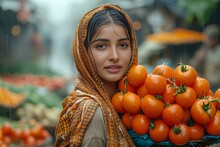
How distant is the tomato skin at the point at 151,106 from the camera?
2.06m

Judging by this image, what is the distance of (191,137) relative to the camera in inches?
83.0

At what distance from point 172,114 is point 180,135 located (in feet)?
0.41

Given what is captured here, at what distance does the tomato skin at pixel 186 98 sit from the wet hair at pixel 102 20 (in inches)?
23.8

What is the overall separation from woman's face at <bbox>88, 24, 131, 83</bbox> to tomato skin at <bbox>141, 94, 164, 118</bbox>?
28cm

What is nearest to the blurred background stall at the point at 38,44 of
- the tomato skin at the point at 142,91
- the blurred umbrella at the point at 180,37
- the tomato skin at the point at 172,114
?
the blurred umbrella at the point at 180,37

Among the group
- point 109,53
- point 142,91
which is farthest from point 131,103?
point 109,53

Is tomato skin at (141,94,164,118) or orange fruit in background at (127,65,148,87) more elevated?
orange fruit in background at (127,65,148,87)

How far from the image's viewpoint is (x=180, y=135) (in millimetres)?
2031

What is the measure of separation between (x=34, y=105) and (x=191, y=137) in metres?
6.56

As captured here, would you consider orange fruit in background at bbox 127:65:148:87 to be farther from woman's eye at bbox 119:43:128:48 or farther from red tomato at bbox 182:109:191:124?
red tomato at bbox 182:109:191:124

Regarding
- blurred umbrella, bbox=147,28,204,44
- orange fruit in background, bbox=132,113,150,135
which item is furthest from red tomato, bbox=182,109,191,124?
blurred umbrella, bbox=147,28,204,44

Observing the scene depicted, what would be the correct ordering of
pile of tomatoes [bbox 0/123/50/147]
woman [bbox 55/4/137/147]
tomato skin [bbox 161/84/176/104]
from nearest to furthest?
1. woman [bbox 55/4/137/147]
2. tomato skin [bbox 161/84/176/104]
3. pile of tomatoes [bbox 0/123/50/147]

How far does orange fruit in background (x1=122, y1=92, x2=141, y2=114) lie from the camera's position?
2.13 meters

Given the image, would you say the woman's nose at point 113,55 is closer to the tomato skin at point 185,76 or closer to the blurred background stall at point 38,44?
the tomato skin at point 185,76
